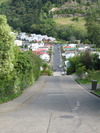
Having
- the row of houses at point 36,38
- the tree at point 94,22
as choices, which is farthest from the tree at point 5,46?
the row of houses at point 36,38

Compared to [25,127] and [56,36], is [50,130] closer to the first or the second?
[25,127]

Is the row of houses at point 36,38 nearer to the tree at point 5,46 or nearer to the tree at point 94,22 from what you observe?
the tree at point 94,22

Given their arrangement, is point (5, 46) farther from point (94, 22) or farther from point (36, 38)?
point (36, 38)

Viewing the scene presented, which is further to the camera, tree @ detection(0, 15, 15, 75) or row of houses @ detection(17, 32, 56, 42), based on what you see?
row of houses @ detection(17, 32, 56, 42)

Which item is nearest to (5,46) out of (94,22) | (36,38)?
(94,22)

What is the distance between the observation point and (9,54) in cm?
2156

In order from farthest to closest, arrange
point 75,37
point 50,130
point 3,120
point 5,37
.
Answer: point 75,37 → point 5,37 → point 3,120 → point 50,130

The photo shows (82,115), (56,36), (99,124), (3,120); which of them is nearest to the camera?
(99,124)

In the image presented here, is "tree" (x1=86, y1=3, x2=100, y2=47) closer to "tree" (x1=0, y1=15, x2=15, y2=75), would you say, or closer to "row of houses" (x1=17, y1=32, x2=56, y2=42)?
"tree" (x1=0, y1=15, x2=15, y2=75)

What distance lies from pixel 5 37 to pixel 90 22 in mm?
18889

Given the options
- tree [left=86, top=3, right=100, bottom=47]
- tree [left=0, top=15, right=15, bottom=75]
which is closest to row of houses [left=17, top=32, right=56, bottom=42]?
tree [left=86, top=3, right=100, bottom=47]

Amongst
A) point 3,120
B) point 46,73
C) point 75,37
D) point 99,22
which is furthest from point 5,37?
point 75,37

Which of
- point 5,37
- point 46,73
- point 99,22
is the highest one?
point 99,22

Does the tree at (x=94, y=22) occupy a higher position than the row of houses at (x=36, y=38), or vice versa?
the row of houses at (x=36, y=38)
